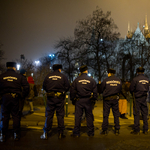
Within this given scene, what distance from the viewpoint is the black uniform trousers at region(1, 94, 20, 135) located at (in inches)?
198

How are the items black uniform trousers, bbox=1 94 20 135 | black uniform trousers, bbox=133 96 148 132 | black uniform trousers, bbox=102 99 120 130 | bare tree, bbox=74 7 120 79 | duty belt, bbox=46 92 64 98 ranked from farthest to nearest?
bare tree, bbox=74 7 120 79
black uniform trousers, bbox=133 96 148 132
black uniform trousers, bbox=102 99 120 130
duty belt, bbox=46 92 64 98
black uniform trousers, bbox=1 94 20 135

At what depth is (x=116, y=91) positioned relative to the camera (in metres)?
5.86

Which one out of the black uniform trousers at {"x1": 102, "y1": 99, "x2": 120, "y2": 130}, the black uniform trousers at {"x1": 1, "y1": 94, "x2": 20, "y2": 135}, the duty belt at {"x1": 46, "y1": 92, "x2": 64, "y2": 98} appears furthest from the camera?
the black uniform trousers at {"x1": 102, "y1": 99, "x2": 120, "y2": 130}

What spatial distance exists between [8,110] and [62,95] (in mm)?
1467

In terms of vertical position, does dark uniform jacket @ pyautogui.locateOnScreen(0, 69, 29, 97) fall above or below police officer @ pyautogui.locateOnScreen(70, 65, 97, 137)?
above

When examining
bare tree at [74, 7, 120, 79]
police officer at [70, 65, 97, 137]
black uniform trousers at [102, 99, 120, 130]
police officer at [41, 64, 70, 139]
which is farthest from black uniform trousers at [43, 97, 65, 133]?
bare tree at [74, 7, 120, 79]

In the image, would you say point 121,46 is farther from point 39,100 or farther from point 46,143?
point 46,143

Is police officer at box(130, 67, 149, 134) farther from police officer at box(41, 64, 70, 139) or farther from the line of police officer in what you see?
police officer at box(41, 64, 70, 139)

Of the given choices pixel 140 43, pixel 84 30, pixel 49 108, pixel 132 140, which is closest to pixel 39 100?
pixel 49 108

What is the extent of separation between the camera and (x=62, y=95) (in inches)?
213

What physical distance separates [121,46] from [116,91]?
101 feet

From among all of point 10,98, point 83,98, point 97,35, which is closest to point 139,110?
point 83,98

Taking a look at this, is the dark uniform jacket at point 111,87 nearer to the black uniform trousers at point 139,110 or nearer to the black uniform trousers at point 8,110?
the black uniform trousers at point 139,110

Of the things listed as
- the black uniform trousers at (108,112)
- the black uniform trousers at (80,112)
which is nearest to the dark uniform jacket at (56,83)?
the black uniform trousers at (80,112)
